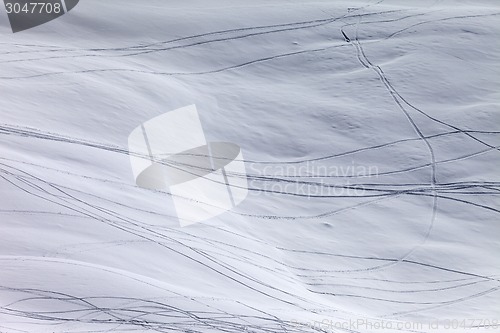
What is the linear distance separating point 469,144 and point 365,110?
631 mm

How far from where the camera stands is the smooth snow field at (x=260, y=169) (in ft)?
9.38

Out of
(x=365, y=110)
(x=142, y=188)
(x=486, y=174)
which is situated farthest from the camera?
(x=365, y=110)

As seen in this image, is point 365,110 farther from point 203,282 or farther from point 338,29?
point 203,282

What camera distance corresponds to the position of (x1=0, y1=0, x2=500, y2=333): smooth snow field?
286 centimetres

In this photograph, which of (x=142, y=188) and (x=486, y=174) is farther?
(x=486, y=174)

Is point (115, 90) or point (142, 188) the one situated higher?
point (115, 90)

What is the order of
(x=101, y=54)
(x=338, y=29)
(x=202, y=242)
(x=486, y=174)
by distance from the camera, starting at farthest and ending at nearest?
(x=338, y=29) → (x=101, y=54) → (x=486, y=174) → (x=202, y=242)

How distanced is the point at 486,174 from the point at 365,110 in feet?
2.64

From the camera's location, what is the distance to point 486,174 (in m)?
4.29

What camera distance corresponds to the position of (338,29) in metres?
5.38

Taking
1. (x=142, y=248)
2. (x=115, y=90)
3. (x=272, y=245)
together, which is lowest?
(x=272, y=245)

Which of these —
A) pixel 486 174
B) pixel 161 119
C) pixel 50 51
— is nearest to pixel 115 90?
pixel 161 119

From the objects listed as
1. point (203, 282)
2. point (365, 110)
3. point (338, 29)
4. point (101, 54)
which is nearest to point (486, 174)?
point (365, 110)

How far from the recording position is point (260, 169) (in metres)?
4.26
